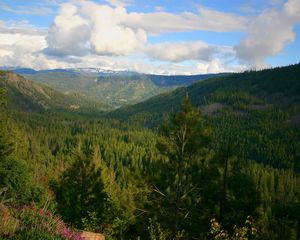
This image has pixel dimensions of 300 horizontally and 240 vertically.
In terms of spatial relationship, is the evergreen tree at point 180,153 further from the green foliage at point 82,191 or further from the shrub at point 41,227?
the shrub at point 41,227

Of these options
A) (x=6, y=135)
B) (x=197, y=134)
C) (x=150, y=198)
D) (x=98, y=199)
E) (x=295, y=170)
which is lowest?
(x=295, y=170)

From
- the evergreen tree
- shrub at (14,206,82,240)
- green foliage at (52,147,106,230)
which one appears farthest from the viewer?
green foliage at (52,147,106,230)

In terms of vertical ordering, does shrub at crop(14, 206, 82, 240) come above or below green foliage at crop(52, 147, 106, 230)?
above

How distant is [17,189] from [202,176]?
2381 centimetres

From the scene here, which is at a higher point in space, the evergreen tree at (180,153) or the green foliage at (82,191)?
the evergreen tree at (180,153)

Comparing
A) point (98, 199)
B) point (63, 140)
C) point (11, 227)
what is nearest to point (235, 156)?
point (98, 199)

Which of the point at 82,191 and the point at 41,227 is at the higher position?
the point at 41,227

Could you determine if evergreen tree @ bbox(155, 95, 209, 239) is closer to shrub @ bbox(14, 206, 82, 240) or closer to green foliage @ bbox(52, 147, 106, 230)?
green foliage @ bbox(52, 147, 106, 230)

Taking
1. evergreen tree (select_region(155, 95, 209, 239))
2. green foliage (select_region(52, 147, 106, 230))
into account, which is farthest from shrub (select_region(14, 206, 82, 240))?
green foliage (select_region(52, 147, 106, 230))

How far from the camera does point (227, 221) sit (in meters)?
29.7

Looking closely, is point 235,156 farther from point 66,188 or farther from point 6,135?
point 6,135

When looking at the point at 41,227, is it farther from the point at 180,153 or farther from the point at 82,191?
the point at 82,191

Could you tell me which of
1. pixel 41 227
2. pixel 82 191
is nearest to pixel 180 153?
pixel 41 227

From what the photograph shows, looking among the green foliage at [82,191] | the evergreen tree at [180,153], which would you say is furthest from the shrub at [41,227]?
the green foliage at [82,191]
